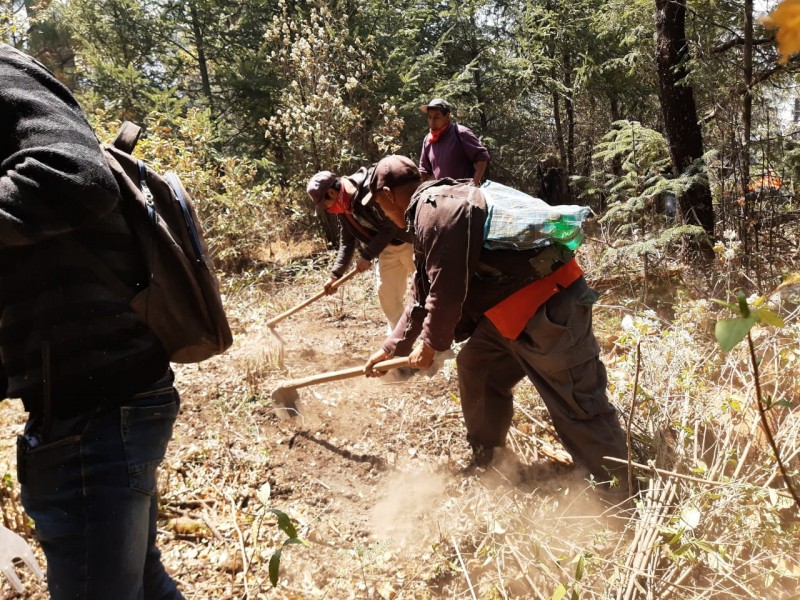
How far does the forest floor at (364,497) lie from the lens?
2.41 meters

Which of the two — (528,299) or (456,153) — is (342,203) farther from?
(528,299)

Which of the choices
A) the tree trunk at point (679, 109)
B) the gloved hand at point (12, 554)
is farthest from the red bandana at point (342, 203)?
the tree trunk at point (679, 109)

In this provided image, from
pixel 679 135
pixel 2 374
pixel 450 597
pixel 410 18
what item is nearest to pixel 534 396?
pixel 450 597

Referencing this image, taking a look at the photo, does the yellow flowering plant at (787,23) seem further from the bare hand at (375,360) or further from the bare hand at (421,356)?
the bare hand at (375,360)

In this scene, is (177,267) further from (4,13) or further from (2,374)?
(4,13)

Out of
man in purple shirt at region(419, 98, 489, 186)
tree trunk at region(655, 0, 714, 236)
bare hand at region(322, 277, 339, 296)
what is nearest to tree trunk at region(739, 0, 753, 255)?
tree trunk at region(655, 0, 714, 236)

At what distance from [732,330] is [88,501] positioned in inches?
57.4

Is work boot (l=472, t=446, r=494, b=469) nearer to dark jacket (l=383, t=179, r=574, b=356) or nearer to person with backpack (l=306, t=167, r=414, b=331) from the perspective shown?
dark jacket (l=383, t=179, r=574, b=356)

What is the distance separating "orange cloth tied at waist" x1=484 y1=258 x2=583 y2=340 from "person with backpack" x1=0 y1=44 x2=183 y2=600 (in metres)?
1.63

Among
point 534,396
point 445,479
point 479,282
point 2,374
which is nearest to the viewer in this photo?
point 2,374

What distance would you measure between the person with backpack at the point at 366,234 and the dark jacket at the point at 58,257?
2794mm

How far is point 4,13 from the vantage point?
5.88m

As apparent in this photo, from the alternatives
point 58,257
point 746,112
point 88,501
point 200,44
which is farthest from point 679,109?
point 200,44

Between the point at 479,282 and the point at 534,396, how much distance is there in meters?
1.38
